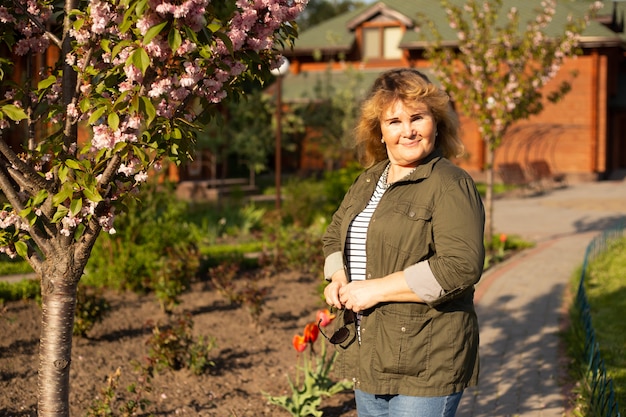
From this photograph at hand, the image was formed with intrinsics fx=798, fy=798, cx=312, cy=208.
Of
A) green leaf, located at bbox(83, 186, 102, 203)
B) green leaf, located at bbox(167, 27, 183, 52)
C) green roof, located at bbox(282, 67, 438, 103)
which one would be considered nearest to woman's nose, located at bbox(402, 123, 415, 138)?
green leaf, located at bbox(167, 27, 183, 52)

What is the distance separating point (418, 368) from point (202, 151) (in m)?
22.0

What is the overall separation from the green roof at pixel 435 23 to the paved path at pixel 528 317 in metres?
12.8

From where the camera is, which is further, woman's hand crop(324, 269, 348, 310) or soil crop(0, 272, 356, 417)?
soil crop(0, 272, 356, 417)

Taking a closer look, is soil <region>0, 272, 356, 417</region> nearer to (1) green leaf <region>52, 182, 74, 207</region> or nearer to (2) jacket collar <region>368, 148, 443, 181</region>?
(1) green leaf <region>52, 182, 74, 207</region>

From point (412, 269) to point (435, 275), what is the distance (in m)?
0.09

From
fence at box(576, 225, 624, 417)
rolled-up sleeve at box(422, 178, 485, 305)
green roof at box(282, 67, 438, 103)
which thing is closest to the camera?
rolled-up sleeve at box(422, 178, 485, 305)

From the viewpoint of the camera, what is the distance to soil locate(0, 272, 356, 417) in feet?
17.1

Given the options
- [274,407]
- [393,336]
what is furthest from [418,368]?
[274,407]

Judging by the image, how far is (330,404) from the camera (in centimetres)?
543

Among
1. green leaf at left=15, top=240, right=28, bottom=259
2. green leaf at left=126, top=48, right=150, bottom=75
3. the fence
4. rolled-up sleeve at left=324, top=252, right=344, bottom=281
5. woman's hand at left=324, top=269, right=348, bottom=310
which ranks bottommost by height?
the fence

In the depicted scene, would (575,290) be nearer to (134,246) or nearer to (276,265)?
A: (276,265)

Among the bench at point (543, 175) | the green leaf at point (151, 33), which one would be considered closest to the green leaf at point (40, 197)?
the green leaf at point (151, 33)

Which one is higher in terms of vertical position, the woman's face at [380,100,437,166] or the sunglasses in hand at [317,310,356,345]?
Answer: the woman's face at [380,100,437,166]

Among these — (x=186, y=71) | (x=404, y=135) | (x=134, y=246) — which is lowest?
(x=134, y=246)
